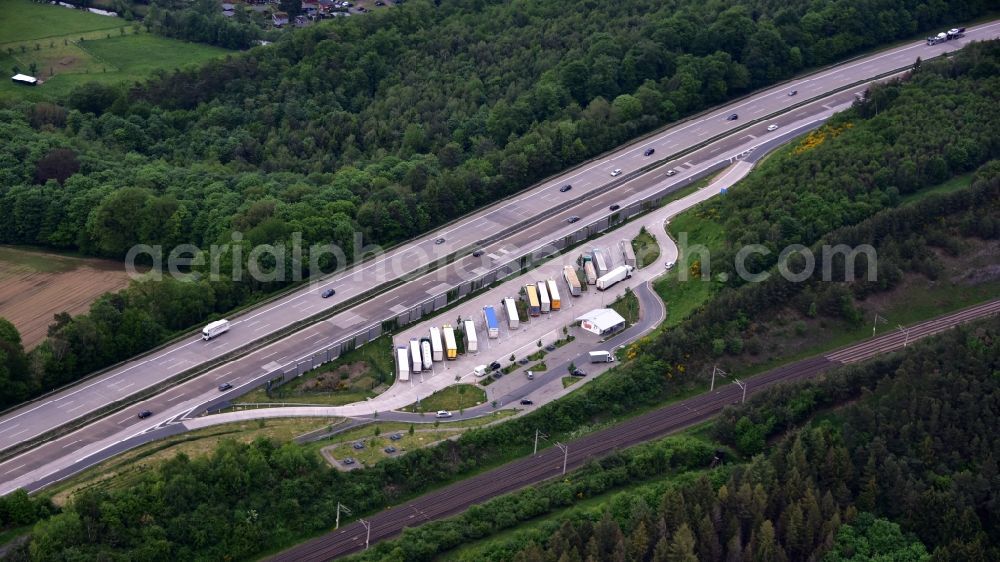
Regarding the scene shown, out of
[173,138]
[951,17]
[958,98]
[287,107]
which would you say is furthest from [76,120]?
[951,17]

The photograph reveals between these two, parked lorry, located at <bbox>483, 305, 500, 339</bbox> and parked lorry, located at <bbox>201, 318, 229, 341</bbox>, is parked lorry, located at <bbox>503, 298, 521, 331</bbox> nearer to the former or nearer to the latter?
parked lorry, located at <bbox>483, 305, 500, 339</bbox>

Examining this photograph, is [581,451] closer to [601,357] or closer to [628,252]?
[601,357]

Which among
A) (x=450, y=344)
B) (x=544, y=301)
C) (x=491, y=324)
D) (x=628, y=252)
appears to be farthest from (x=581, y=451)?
(x=628, y=252)

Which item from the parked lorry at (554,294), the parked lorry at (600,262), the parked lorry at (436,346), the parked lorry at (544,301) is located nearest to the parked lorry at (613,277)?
the parked lorry at (600,262)

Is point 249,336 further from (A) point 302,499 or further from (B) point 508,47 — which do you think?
(B) point 508,47

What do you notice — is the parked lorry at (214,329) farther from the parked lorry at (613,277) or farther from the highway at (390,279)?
the parked lorry at (613,277)
